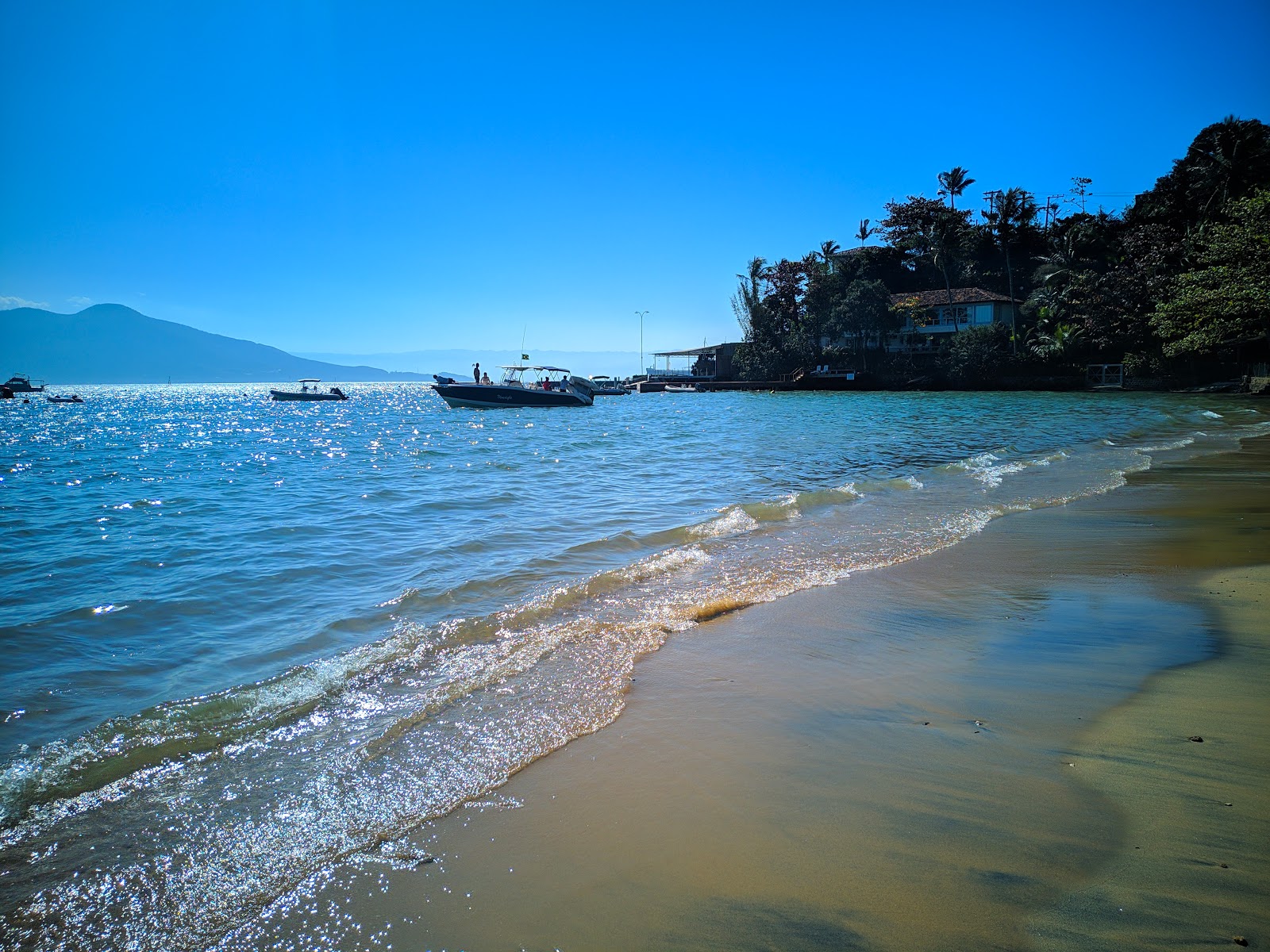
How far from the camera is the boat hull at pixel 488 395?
153 ft

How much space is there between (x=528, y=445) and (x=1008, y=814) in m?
22.8

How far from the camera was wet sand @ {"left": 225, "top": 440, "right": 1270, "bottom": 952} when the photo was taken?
228cm

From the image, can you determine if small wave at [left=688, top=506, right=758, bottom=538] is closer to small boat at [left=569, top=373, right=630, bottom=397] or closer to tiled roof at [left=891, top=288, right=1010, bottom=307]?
small boat at [left=569, top=373, right=630, bottom=397]

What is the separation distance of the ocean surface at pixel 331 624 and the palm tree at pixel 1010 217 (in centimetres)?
5934

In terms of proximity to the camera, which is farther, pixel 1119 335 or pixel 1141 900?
pixel 1119 335

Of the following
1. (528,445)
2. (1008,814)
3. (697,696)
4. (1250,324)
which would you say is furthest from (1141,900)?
(1250,324)

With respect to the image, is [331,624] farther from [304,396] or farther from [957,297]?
[304,396]

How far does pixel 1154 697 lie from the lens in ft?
12.9

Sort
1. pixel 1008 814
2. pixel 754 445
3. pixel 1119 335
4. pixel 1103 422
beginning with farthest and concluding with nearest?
pixel 1119 335 → pixel 1103 422 → pixel 754 445 → pixel 1008 814

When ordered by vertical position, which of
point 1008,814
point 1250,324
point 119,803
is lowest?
point 119,803

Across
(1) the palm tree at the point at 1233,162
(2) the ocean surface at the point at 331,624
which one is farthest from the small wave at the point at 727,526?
(1) the palm tree at the point at 1233,162

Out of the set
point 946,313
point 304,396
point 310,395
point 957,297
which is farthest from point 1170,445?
point 310,395

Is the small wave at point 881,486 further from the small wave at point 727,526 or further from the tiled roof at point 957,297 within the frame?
the tiled roof at point 957,297

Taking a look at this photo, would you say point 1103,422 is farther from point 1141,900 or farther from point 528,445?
point 1141,900
